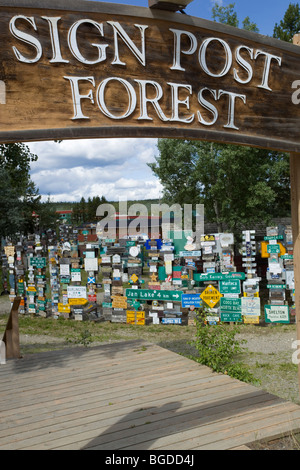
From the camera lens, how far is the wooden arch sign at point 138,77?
8.82 feet

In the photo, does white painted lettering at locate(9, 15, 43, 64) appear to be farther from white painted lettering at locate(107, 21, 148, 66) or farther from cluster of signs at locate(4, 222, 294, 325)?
cluster of signs at locate(4, 222, 294, 325)

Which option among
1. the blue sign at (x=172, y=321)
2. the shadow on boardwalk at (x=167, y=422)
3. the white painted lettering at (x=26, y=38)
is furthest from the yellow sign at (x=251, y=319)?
the white painted lettering at (x=26, y=38)

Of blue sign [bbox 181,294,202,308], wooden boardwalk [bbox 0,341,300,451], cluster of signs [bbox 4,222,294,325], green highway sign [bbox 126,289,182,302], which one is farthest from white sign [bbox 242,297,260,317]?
wooden boardwalk [bbox 0,341,300,451]

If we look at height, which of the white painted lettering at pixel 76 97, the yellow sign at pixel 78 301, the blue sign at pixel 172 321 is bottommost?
the blue sign at pixel 172 321

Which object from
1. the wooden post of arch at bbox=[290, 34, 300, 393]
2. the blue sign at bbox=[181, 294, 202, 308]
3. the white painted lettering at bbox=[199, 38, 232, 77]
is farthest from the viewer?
the blue sign at bbox=[181, 294, 202, 308]

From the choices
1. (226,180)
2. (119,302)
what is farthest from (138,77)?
(226,180)

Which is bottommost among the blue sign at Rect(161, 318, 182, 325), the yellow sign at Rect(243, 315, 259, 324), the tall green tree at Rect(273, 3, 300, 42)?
the blue sign at Rect(161, 318, 182, 325)

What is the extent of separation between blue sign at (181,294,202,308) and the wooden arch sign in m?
9.20

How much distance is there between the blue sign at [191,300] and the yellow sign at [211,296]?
209mm

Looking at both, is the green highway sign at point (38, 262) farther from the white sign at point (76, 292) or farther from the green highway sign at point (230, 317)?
the green highway sign at point (230, 317)

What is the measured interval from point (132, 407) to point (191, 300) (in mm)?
8205

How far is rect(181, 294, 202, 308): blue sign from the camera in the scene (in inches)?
→ 492

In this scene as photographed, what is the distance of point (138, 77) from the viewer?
3016 mm

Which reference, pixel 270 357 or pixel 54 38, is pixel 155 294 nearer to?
pixel 270 357
